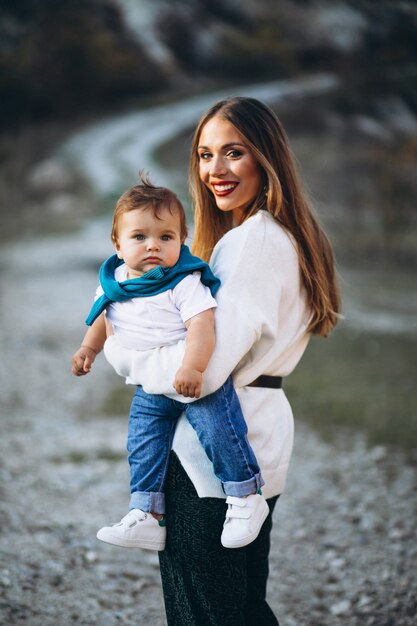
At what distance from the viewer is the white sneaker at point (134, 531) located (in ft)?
6.01

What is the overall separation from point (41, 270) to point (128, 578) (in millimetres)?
8833

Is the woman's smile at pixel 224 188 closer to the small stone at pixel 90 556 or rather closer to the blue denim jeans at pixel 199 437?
the blue denim jeans at pixel 199 437

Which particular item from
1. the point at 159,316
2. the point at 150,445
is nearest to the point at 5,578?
the point at 150,445

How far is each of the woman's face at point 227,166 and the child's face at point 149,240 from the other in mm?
211

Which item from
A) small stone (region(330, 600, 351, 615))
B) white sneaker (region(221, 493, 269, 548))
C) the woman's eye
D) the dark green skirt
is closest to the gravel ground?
small stone (region(330, 600, 351, 615))

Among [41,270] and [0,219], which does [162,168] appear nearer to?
[0,219]

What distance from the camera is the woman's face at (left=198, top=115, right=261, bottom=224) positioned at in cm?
195

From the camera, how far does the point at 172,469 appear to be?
1853 millimetres

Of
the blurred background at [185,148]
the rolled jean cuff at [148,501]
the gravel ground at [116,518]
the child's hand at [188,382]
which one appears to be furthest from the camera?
the blurred background at [185,148]

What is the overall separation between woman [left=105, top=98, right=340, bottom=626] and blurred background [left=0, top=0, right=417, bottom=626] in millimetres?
4099

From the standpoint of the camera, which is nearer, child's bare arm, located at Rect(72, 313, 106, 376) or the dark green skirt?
the dark green skirt

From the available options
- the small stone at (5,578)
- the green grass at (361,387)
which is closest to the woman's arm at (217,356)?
the small stone at (5,578)

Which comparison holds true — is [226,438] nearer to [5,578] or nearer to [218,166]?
[218,166]

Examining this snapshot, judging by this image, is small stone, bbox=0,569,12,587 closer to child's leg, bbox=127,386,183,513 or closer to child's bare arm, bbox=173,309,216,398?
child's leg, bbox=127,386,183,513
